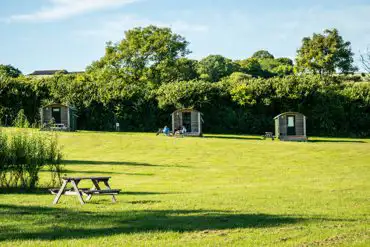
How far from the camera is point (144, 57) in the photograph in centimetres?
6538

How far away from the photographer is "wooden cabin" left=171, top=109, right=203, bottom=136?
45.1m

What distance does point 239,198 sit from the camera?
51.1 ft

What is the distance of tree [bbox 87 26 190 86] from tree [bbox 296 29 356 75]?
66.8 ft

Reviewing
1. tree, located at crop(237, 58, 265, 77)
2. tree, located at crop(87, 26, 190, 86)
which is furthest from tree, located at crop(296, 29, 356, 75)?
tree, located at crop(237, 58, 265, 77)

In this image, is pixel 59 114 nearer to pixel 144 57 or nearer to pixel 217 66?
pixel 144 57

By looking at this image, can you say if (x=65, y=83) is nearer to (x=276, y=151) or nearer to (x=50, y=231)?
(x=276, y=151)

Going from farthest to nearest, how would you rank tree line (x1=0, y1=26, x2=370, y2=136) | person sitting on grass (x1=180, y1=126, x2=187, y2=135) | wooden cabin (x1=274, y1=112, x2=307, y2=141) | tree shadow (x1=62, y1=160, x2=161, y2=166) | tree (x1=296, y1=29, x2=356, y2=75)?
tree (x1=296, y1=29, x2=356, y2=75) < tree line (x1=0, y1=26, x2=370, y2=136) < person sitting on grass (x1=180, y1=126, x2=187, y2=135) < wooden cabin (x1=274, y1=112, x2=307, y2=141) < tree shadow (x1=62, y1=160, x2=161, y2=166)

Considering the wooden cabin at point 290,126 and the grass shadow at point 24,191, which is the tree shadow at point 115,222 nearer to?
the grass shadow at point 24,191

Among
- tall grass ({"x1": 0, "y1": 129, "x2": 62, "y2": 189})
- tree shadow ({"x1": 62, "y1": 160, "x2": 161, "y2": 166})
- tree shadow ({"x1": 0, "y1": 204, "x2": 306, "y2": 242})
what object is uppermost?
tall grass ({"x1": 0, "y1": 129, "x2": 62, "y2": 189})

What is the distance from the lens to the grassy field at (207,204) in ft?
31.8

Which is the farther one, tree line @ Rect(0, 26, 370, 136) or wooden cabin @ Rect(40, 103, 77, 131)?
tree line @ Rect(0, 26, 370, 136)

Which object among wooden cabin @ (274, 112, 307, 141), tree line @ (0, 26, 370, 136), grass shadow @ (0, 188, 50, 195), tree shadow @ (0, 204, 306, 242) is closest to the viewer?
tree shadow @ (0, 204, 306, 242)

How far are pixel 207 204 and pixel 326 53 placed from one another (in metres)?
65.0

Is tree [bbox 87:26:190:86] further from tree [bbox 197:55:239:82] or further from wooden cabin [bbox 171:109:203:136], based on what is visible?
tree [bbox 197:55:239:82]
